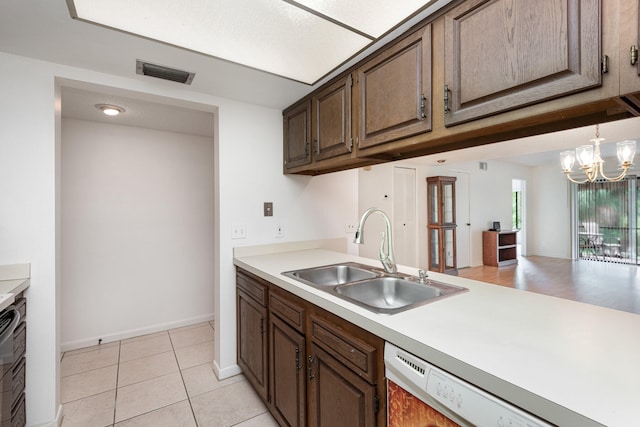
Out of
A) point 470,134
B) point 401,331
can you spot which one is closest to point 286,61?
point 470,134

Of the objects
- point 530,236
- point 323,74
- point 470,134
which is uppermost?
point 323,74

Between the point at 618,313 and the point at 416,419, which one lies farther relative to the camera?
the point at 618,313

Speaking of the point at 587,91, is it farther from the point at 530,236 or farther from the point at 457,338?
the point at 530,236

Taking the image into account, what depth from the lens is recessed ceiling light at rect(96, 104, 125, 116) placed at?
2.42 meters

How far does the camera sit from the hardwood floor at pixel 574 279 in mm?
4316

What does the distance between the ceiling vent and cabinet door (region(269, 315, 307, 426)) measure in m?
1.65

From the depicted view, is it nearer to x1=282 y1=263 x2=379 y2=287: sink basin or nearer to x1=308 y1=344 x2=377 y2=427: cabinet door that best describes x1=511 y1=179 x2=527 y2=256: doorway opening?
x1=282 y1=263 x2=379 y2=287: sink basin

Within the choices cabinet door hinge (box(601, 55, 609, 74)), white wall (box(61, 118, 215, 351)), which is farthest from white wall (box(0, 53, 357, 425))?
cabinet door hinge (box(601, 55, 609, 74))

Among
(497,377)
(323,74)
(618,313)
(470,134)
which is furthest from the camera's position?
(323,74)

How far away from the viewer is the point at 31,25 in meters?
1.39

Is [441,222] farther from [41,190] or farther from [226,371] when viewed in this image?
[41,190]

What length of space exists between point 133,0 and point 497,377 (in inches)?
72.9

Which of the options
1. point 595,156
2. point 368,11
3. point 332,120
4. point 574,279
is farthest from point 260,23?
point 574,279

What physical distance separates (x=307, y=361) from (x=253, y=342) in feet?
2.37
